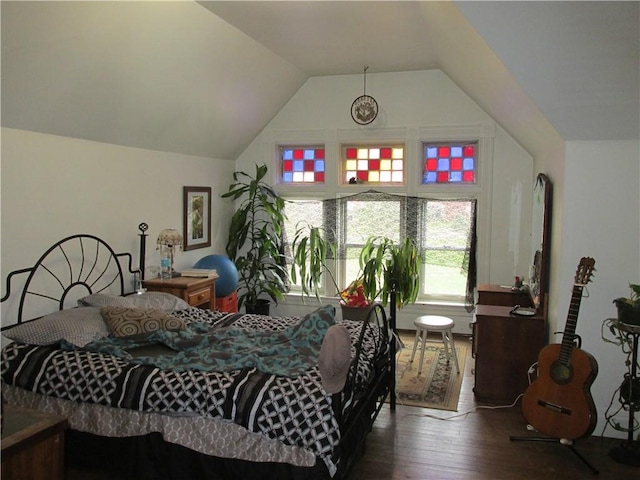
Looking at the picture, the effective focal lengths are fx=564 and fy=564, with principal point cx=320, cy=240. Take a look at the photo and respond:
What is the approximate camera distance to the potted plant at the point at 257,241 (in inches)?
251

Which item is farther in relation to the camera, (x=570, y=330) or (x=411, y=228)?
(x=411, y=228)

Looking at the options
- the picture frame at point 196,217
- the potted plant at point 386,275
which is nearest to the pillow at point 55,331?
the picture frame at point 196,217

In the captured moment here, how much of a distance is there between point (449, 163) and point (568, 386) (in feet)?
11.0

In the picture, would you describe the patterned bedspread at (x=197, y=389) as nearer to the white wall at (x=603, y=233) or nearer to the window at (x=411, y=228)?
the white wall at (x=603, y=233)

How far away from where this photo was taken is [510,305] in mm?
5098

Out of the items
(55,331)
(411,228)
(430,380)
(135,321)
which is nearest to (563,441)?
(430,380)

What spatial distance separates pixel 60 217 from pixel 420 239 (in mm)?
3768

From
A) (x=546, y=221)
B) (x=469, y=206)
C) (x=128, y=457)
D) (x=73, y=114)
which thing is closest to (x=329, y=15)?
(x=73, y=114)

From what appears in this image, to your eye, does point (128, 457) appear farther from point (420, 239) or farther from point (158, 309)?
point (420, 239)

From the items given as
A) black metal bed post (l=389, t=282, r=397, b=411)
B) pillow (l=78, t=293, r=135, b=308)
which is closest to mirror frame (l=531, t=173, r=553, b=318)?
black metal bed post (l=389, t=282, r=397, b=411)

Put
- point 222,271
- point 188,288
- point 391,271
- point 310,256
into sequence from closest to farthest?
point 188,288 < point 222,271 < point 391,271 < point 310,256

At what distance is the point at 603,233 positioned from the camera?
3.69 metres

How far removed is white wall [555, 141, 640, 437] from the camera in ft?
11.9

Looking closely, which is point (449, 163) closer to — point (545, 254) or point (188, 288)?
point (545, 254)
